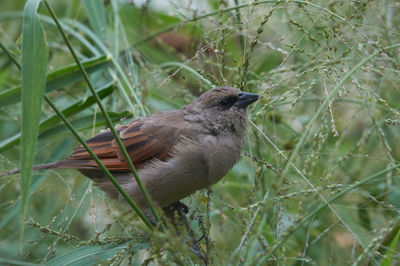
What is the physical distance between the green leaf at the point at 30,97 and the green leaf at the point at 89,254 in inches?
31.9

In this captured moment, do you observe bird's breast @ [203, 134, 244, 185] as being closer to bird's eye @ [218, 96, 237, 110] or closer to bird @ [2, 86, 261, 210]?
bird @ [2, 86, 261, 210]

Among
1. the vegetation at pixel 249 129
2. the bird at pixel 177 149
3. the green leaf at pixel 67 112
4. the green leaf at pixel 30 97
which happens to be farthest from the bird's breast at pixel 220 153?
the green leaf at pixel 30 97

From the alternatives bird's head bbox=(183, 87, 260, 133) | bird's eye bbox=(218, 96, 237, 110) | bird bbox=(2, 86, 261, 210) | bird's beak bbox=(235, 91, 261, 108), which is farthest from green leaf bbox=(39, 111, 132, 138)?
bird's beak bbox=(235, 91, 261, 108)

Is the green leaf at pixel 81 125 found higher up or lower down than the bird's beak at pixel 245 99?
lower down

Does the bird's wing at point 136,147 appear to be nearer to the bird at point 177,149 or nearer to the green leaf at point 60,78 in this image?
the bird at point 177,149

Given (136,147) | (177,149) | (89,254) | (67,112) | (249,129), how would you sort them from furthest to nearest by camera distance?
(67,112) → (136,147) → (177,149) → (249,129) → (89,254)

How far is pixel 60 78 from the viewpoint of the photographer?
3.50m

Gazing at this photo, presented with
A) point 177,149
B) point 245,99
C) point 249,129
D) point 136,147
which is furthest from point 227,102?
point 136,147

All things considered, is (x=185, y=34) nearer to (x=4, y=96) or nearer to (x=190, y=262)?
(x=4, y=96)

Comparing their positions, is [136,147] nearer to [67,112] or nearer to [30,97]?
[67,112]

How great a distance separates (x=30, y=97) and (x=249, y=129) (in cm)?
150

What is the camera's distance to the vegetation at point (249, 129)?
179 centimetres

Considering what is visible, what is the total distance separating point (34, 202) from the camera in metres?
4.27

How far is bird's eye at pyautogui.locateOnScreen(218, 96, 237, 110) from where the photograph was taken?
9.89ft
